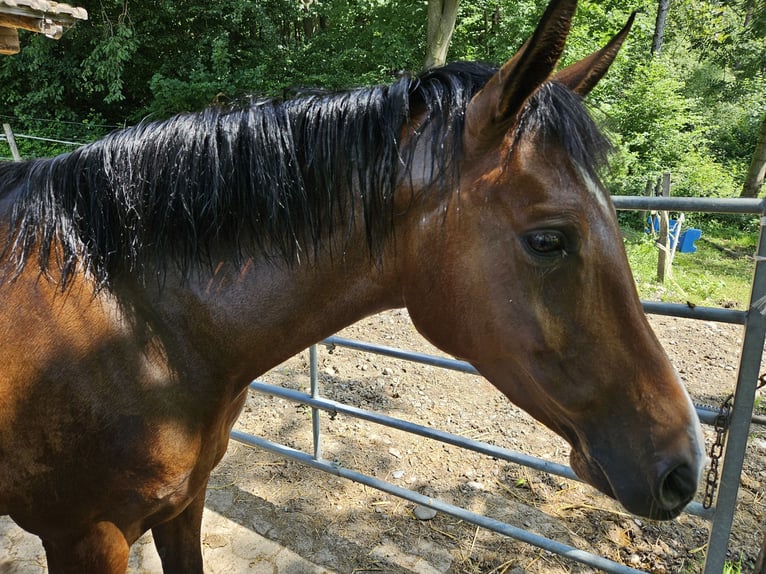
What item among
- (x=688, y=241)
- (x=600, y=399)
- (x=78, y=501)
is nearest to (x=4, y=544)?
(x=78, y=501)

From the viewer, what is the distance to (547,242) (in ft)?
3.38

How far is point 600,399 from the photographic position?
106 centimetres

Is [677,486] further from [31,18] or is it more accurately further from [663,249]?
[663,249]

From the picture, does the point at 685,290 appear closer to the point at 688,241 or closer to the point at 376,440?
the point at 688,241

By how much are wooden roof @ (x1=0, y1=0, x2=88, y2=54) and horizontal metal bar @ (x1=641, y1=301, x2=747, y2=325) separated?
5.35 meters

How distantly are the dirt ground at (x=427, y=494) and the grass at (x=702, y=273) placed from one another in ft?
8.99

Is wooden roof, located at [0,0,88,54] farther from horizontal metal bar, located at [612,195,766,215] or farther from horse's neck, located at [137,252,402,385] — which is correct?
horizontal metal bar, located at [612,195,766,215]

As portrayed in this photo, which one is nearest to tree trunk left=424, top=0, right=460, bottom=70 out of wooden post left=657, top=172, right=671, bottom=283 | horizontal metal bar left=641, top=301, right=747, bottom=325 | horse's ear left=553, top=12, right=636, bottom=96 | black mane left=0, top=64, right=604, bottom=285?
wooden post left=657, top=172, right=671, bottom=283

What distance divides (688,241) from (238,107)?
11555mm

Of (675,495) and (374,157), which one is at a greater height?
(374,157)

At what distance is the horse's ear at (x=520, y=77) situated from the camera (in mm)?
896

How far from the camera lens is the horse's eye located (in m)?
1.03

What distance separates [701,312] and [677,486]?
0.84 meters

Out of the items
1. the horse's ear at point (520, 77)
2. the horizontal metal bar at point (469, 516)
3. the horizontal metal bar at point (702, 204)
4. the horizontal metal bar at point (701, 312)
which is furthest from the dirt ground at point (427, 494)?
the horse's ear at point (520, 77)
